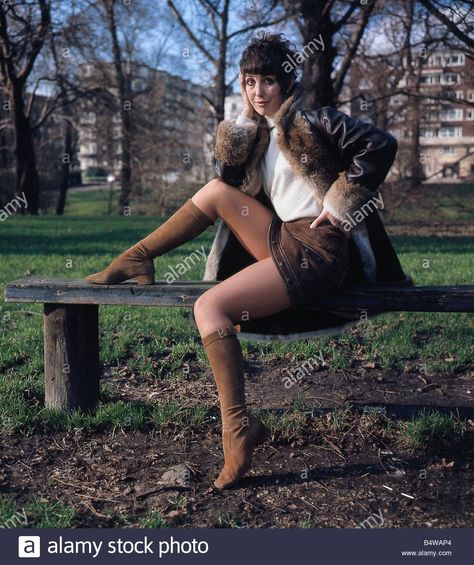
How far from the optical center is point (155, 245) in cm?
314

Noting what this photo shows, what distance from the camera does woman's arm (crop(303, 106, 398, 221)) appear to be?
284cm

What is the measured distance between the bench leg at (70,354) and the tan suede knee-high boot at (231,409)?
3.11 ft

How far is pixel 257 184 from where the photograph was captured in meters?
3.02

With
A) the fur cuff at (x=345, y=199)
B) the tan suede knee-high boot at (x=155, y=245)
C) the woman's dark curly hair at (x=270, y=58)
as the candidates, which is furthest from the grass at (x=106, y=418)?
the woman's dark curly hair at (x=270, y=58)

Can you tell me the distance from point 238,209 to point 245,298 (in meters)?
0.40

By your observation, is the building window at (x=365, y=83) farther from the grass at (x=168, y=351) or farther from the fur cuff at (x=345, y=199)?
the fur cuff at (x=345, y=199)

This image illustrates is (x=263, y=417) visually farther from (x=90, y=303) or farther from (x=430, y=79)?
(x=430, y=79)

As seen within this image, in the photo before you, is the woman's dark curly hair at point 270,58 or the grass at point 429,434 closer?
the woman's dark curly hair at point 270,58

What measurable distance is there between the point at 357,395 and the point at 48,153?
107 feet

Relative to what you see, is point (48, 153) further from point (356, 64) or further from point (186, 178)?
point (356, 64)

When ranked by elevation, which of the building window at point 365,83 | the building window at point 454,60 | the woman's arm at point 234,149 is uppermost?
the building window at point 365,83

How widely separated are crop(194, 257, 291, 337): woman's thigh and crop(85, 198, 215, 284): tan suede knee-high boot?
326mm

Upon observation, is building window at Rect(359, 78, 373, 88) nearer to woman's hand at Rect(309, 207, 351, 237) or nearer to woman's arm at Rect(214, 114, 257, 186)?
woman's arm at Rect(214, 114, 257, 186)

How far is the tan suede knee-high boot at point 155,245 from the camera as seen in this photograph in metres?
3.03
